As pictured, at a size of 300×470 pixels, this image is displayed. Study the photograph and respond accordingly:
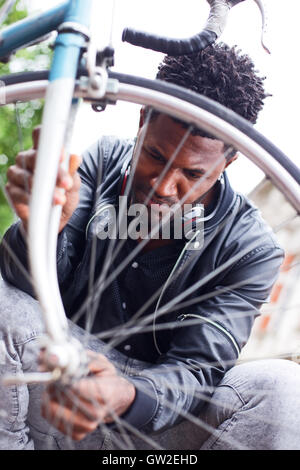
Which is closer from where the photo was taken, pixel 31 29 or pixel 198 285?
pixel 31 29

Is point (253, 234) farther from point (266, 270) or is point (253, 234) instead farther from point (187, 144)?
point (187, 144)

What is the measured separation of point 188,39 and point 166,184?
0.26 meters

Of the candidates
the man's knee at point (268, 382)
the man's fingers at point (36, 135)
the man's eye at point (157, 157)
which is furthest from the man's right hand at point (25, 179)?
the man's knee at point (268, 382)

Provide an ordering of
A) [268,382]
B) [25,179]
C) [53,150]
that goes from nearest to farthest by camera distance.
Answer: [53,150] < [25,179] < [268,382]

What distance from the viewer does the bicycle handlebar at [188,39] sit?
0.76 metres

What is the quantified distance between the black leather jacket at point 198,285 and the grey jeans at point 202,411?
1.4 inches

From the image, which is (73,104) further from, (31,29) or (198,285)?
(198,285)

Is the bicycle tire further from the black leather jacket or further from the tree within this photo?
the tree

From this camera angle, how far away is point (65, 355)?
0.59 metres

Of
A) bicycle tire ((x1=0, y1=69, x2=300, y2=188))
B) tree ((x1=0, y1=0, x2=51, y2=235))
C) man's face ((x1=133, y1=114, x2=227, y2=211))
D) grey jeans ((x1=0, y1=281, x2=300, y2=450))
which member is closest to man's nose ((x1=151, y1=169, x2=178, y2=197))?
man's face ((x1=133, y1=114, x2=227, y2=211))

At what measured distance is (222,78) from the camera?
94cm

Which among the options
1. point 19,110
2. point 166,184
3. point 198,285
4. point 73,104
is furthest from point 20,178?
point 19,110

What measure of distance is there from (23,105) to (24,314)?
868 mm

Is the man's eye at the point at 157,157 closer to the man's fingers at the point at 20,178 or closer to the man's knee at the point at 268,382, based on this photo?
the man's fingers at the point at 20,178
